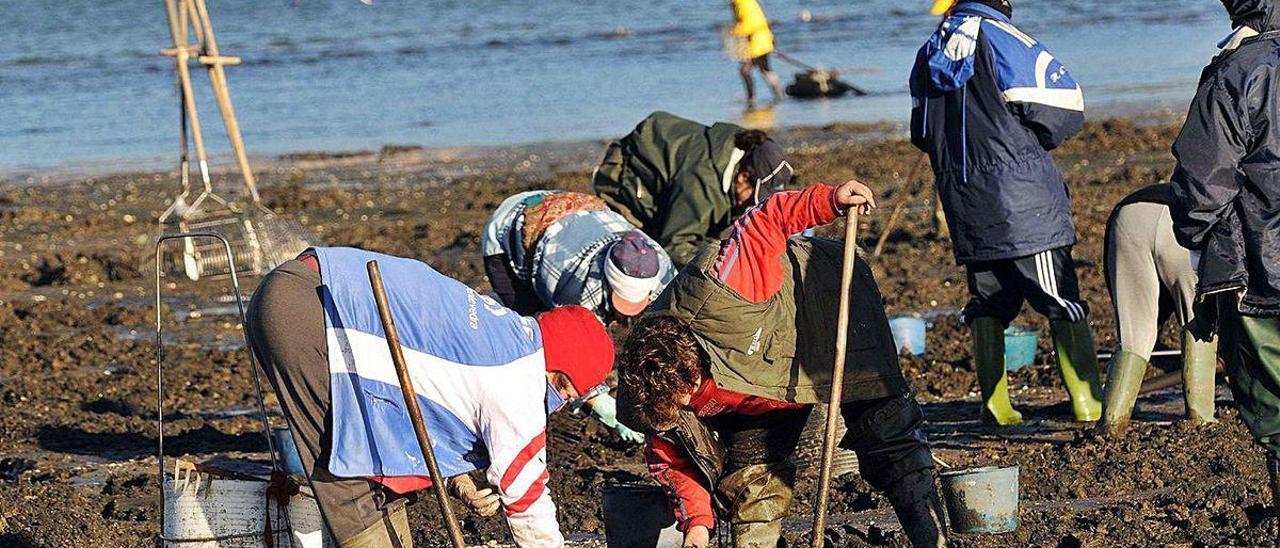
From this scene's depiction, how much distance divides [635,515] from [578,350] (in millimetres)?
908

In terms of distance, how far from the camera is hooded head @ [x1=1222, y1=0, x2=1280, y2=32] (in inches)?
185

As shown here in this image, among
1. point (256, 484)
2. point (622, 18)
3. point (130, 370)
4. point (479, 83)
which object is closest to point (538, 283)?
point (256, 484)

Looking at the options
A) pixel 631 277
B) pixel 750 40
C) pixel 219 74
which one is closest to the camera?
pixel 631 277

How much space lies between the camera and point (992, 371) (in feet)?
21.9

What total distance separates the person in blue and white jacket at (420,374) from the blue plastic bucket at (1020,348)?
388 centimetres

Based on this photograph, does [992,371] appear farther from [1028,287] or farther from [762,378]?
[762,378]

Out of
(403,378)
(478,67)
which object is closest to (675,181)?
(403,378)

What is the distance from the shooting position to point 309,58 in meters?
29.9

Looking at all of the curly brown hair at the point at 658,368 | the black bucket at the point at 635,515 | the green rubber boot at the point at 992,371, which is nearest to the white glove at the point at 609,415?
the green rubber boot at the point at 992,371

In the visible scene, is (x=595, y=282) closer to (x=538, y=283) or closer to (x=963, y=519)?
(x=538, y=283)

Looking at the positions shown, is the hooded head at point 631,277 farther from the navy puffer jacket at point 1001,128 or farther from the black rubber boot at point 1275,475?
the black rubber boot at point 1275,475

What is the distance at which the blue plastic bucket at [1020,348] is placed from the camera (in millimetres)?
7559

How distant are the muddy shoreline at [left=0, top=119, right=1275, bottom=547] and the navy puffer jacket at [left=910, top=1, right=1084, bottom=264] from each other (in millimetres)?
821

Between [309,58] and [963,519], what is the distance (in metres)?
26.1
